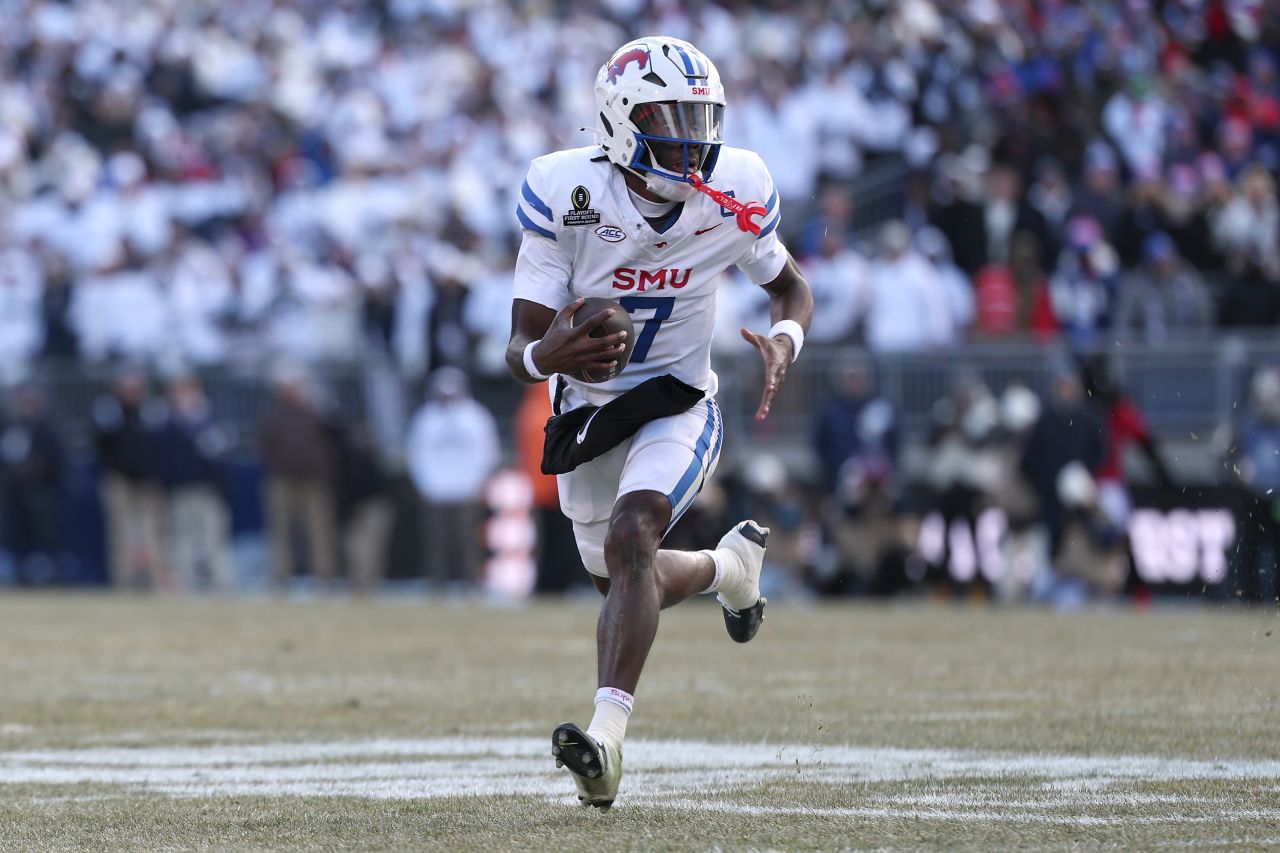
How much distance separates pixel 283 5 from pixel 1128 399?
1290cm

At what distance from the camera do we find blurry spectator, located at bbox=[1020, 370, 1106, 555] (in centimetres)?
1572

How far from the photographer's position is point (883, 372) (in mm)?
17266

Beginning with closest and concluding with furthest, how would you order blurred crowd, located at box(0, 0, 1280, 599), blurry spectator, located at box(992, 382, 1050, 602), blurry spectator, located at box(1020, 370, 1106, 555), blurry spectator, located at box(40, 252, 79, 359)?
blurry spectator, located at box(1020, 370, 1106, 555)
blurry spectator, located at box(992, 382, 1050, 602)
blurred crowd, located at box(0, 0, 1280, 599)
blurry spectator, located at box(40, 252, 79, 359)

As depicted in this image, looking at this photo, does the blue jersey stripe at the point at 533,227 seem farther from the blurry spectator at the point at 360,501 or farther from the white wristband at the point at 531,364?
the blurry spectator at the point at 360,501

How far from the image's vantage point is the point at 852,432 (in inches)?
659

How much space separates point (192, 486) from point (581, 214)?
13154mm

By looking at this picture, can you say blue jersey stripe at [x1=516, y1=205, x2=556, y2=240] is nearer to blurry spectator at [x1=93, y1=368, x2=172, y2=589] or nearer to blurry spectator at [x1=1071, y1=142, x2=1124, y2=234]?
blurry spectator at [x1=1071, y1=142, x2=1124, y2=234]

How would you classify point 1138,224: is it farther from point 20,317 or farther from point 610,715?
point 610,715

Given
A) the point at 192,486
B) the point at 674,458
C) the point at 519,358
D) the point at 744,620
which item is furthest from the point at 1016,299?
the point at 519,358

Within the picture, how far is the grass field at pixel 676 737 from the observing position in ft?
17.4

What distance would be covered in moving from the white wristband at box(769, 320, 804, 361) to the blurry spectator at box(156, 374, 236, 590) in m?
12.9

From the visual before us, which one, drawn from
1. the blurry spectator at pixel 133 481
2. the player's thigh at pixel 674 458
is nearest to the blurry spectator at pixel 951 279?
the blurry spectator at pixel 133 481

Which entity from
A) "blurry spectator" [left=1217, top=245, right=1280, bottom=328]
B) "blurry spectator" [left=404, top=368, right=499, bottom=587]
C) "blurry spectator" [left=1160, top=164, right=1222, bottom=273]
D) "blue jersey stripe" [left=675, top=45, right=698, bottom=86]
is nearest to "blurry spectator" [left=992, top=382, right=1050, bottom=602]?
"blurry spectator" [left=1217, top=245, right=1280, bottom=328]

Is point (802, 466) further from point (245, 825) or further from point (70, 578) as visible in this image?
point (245, 825)
